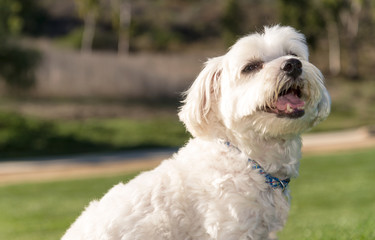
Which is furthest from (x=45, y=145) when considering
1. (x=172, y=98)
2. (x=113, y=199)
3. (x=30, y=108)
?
(x=113, y=199)

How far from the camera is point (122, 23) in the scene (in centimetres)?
4250

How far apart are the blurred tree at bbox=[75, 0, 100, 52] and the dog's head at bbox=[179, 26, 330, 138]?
36197 millimetres

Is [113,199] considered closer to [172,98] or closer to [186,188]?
[186,188]

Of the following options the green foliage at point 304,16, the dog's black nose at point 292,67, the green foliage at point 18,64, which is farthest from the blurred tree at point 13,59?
the dog's black nose at point 292,67

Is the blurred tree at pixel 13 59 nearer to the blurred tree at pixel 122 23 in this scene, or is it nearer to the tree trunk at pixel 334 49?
the blurred tree at pixel 122 23

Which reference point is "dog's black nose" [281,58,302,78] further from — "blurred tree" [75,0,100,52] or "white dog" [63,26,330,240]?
"blurred tree" [75,0,100,52]

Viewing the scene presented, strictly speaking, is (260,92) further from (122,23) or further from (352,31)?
(352,31)

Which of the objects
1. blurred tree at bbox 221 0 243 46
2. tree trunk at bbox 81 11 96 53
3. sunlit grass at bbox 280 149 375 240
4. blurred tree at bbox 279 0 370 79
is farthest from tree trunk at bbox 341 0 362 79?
sunlit grass at bbox 280 149 375 240

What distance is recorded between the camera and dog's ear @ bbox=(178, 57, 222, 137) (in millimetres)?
3703

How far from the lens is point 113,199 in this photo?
3598 millimetres

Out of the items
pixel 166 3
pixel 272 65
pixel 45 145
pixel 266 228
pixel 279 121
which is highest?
pixel 272 65

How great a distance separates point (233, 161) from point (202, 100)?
479 millimetres

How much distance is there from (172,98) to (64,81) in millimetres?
6665

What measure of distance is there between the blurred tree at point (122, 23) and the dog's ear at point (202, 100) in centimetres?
3765
